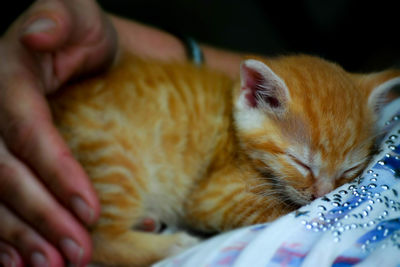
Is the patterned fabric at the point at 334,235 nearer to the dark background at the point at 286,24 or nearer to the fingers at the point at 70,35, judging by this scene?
the fingers at the point at 70,35

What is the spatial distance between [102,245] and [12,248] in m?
0.25

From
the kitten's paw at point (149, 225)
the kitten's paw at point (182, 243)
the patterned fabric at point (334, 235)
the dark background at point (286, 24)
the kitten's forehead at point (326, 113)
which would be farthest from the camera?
the dark background at point (286, 24)

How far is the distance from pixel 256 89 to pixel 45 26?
617 millimetres

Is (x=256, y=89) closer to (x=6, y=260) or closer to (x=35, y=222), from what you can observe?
(x=35, y=222)

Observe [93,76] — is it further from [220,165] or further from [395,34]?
[395,34]

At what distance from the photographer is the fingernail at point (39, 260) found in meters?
Result: 0.99

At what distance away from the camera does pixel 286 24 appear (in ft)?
6.62

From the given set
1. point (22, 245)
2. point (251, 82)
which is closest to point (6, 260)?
point (22, 245)

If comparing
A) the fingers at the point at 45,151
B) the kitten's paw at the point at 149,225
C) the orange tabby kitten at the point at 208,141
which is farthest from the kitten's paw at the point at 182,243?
the fingers at the point at 45,151

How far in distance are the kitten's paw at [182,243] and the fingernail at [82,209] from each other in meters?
0.26

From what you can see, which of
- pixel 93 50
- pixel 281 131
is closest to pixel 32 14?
pixel 93 50

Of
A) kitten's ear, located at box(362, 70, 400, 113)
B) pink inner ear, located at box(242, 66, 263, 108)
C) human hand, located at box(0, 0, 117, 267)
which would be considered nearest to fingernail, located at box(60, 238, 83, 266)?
human hand, located at box(0, 0, 117, 267)

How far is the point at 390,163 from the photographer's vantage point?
837 millimetres

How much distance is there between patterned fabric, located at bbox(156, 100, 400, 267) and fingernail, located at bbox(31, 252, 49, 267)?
36cm
